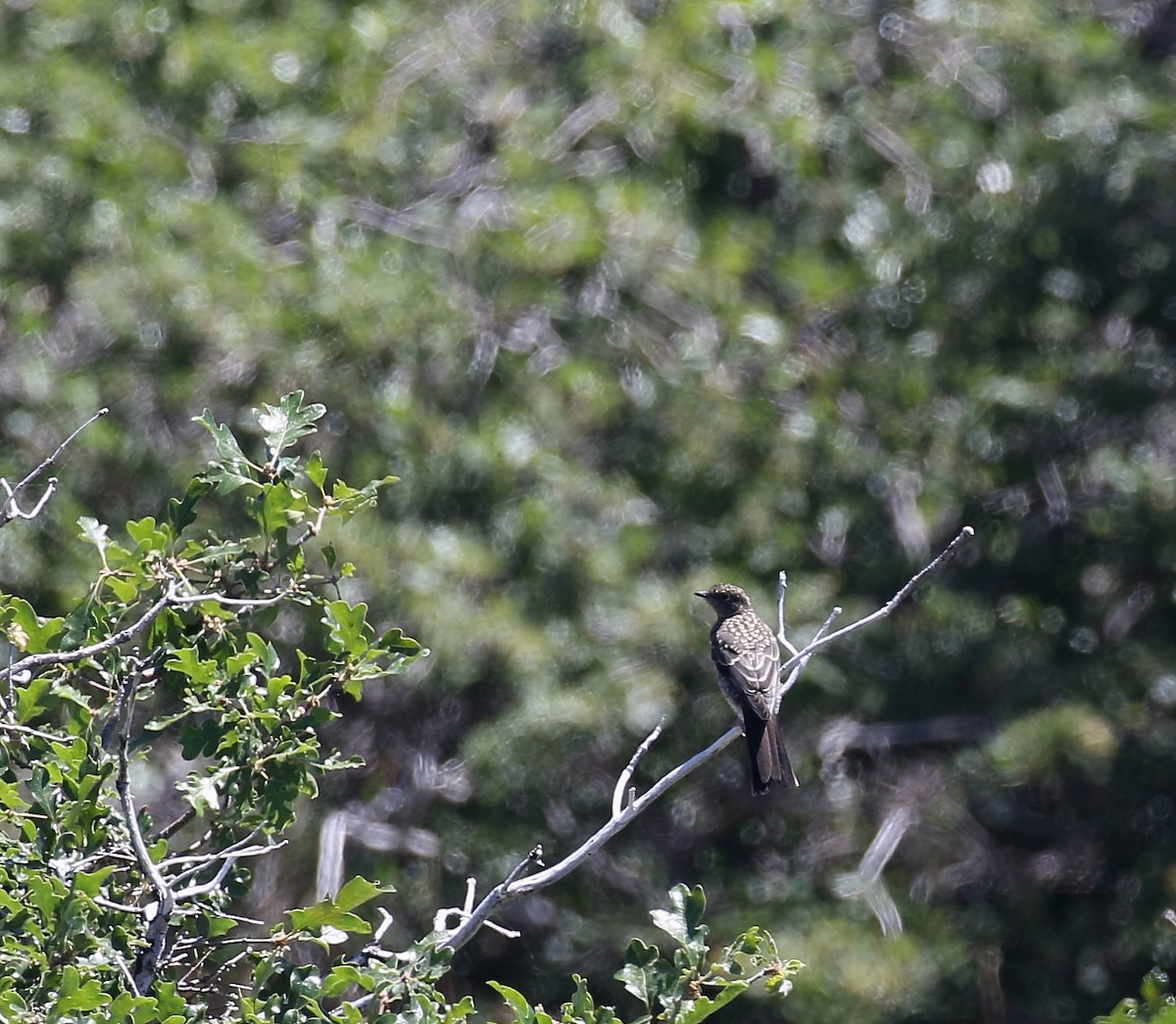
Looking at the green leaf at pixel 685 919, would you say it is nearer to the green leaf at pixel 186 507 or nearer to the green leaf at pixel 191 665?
the green leaf at pixel 191 665

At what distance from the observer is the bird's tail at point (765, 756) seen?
596 centimetres

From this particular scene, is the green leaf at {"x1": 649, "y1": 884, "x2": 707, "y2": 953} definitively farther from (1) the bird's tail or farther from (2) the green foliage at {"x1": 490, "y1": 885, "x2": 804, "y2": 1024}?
(1) the bird's tail

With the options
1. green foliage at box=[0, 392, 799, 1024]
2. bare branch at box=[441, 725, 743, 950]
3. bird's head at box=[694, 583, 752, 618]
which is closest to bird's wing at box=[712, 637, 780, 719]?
bird's head at box=[694, 583, 752, 618]

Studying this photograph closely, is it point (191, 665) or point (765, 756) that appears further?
point (765, 756)

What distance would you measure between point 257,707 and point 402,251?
574cm

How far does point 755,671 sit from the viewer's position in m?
6.31

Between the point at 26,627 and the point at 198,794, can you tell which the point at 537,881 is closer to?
the point at 198,794

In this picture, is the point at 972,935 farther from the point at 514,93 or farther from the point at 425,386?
the point at 514,93

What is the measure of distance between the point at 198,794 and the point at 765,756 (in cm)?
288

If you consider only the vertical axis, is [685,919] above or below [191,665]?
below

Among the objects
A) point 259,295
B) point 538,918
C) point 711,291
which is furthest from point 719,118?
point 538,918

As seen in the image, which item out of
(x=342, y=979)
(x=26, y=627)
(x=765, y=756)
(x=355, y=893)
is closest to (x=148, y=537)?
(x=26, y=627)

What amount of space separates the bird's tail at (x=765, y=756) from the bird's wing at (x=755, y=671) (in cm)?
4

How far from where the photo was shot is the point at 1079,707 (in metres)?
8.52
